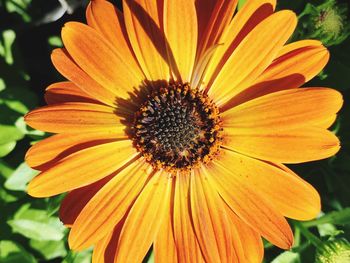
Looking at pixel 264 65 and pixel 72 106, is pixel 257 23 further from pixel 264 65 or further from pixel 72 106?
pixel 72 106

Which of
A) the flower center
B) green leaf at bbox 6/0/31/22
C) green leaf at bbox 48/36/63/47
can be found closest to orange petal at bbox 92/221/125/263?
the flower center

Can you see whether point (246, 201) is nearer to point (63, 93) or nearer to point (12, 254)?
point (63, 93)

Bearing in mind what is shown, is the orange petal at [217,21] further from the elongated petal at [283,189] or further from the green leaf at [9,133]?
the green leaf at [9,133]

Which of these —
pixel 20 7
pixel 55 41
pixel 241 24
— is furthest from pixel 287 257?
pixel 20 7

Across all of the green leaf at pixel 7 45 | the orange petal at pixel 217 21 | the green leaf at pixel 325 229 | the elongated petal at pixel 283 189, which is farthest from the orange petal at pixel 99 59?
the green leaf at pixel 325 229

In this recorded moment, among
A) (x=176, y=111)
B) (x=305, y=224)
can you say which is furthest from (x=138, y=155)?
(x=305, y=224)

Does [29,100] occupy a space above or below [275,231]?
above
